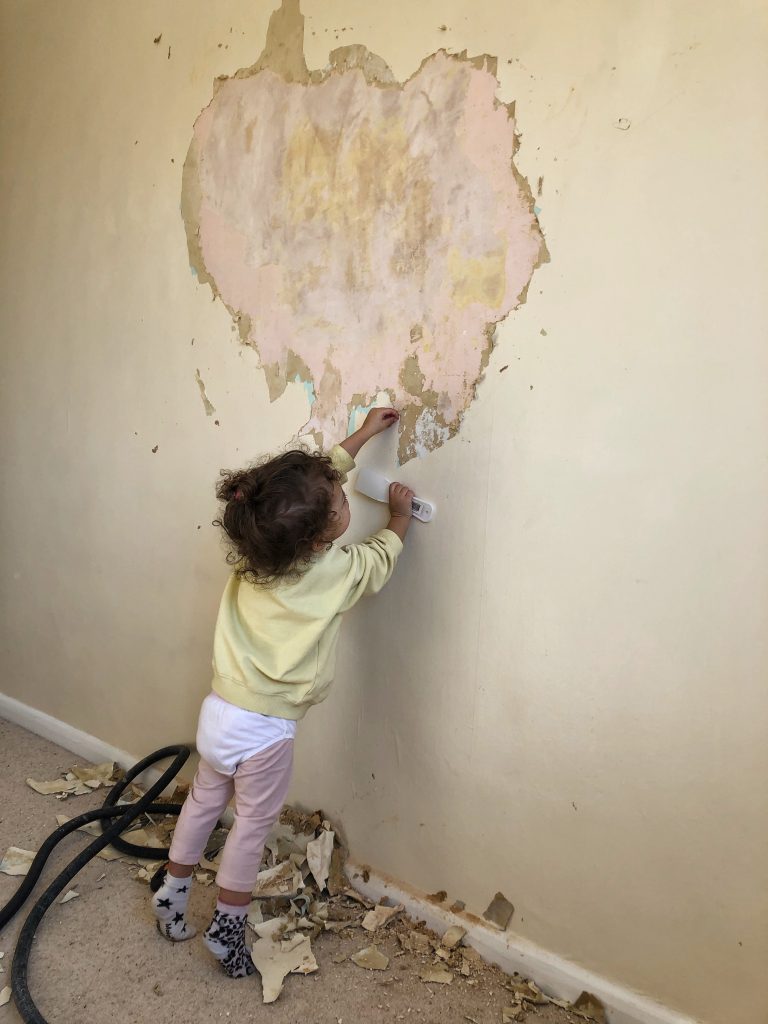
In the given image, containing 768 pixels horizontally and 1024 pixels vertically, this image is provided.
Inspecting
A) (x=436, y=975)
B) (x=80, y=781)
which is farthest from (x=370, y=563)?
(x=80, y=781)

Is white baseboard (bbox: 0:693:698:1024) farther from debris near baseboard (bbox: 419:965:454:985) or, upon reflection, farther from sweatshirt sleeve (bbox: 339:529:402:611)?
sweatshirt sleeve (bbox: 339:529:402:611)

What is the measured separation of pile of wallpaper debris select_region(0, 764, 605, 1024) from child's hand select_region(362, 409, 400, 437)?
0.96 metres

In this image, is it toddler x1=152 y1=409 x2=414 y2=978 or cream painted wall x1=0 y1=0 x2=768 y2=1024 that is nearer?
cream painted wall x1=0 y1=0 x2=768 y2=1024

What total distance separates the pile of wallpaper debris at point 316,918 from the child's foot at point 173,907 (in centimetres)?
15

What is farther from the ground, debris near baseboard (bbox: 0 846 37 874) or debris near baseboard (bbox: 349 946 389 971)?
debris near baseboard (bbox: 349 946 389 971)

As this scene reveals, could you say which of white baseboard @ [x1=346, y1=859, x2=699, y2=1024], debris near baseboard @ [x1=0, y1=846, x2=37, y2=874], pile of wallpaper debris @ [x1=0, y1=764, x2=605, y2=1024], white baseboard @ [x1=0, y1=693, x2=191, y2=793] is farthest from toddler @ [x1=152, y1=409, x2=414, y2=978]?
white baseboard @ [x1=0, y1=693, x2=191, y2=793]

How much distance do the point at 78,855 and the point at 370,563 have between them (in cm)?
108

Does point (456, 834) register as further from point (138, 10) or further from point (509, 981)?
point (138, 10)

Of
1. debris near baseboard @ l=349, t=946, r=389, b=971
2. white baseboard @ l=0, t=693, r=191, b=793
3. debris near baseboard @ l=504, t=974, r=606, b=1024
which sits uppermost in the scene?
debris near baseboard @ l=504, t=974, r=606, b=1024

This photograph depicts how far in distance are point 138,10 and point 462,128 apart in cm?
129

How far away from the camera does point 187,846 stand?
5.70 feet

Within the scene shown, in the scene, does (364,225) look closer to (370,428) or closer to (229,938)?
(370,428)

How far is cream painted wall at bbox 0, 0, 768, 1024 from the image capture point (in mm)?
1358

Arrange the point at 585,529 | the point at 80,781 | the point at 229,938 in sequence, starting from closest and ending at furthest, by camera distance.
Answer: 1. the point at 585,529
2. the point at 229,938
3. the point at 80,781
